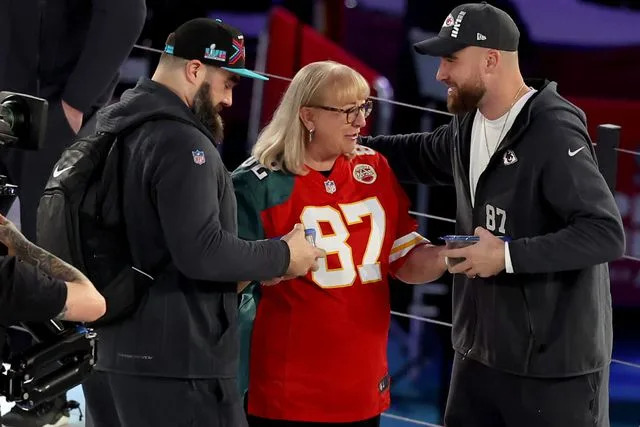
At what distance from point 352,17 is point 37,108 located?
617 cm

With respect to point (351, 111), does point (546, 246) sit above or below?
below

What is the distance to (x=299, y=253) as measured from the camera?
2.70 metres

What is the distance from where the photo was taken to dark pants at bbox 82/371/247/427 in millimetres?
2611

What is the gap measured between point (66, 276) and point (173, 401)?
489 mm

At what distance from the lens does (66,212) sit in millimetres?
2529

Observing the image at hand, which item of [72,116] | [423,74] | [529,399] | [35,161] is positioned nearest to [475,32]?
[529,399]

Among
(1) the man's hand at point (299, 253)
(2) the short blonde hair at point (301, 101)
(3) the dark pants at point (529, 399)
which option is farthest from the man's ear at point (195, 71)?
(3) the dark pants at point (529, 399)

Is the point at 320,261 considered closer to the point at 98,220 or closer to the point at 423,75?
the point at 98,220

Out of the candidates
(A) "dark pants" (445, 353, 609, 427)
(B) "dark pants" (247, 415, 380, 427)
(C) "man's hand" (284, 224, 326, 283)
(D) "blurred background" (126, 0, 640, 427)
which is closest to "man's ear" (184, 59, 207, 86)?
(C) "man's hand" (284, 224, 326, 283)

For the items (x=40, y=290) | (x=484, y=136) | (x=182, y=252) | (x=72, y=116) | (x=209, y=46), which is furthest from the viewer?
(x=72, y=116)

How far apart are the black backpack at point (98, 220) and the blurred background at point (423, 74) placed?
384 cm

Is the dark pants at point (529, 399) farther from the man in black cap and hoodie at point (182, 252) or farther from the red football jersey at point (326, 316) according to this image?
the man in black cap and hoodie at point (182, 252)

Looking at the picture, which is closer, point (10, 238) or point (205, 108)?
point (10, 238)

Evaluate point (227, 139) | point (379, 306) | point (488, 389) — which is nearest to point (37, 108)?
point (379, 306)
